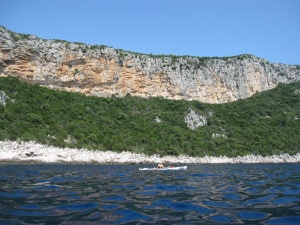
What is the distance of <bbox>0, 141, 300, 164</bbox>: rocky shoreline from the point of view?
28.2 m

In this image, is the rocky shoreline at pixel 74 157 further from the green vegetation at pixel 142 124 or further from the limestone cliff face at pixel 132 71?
the limestone cliff face at pixel 132 71

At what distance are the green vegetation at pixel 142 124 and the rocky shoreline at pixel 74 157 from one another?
143cm

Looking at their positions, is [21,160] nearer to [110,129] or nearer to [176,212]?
[110,129]

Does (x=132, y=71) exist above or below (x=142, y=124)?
above

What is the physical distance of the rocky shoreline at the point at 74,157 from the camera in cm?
2817

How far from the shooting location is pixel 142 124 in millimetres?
49188

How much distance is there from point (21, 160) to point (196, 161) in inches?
886

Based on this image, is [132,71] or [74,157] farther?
[132,71]

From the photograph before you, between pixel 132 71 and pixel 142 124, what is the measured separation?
19388 mm

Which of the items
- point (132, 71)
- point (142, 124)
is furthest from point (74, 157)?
point (132, 71)

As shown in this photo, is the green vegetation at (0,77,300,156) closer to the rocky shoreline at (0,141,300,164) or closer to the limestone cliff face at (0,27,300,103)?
the rocky shoreline at (0,141,300,164)

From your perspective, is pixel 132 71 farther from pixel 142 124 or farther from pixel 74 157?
pixel 74 157

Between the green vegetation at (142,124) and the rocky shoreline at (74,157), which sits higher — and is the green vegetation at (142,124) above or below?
above

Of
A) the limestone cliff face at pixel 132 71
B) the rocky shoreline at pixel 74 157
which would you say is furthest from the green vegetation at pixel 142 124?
the limestone cliff face at pixel 132 71
